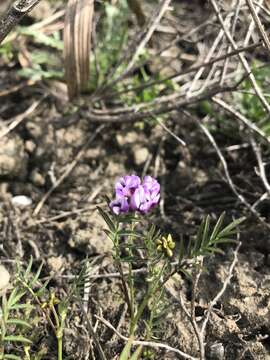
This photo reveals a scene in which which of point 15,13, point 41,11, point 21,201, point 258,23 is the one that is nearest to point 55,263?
point 21,201

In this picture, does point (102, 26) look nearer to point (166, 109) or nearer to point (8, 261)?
point (166, 109)

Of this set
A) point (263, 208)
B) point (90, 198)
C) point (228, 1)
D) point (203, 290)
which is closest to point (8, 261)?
point (90, 198)

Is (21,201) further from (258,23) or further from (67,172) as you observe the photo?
(258,23)

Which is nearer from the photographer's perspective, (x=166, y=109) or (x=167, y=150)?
(x=166, y=109)

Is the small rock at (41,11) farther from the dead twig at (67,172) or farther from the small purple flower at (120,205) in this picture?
the small purple flower at (120,205)

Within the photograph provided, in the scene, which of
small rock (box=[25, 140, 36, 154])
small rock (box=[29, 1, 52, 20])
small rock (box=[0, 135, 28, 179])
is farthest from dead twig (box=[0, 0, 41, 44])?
small rock (box=[29, 1, 52, 20])

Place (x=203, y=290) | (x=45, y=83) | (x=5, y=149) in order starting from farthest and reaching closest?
(x=45, y=83), (x=5, y=149), (x=203, y=290)
